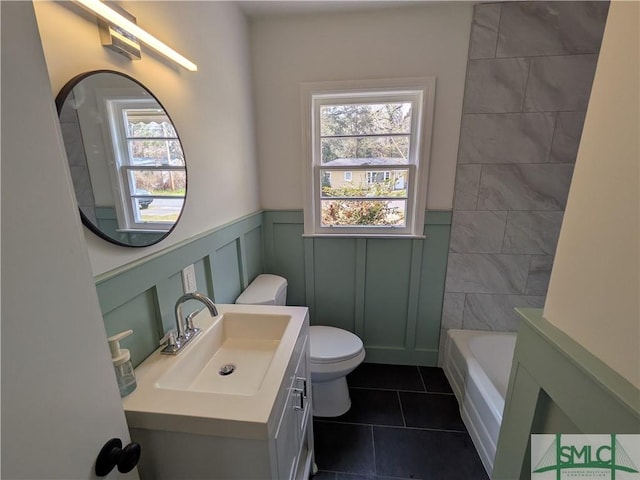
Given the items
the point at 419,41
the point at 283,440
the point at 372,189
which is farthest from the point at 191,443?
the point at 419,41

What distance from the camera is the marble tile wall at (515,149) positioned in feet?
5.33

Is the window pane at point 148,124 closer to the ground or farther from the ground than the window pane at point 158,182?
farther from the ground

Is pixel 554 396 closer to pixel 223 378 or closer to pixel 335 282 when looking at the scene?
pixel 223 378

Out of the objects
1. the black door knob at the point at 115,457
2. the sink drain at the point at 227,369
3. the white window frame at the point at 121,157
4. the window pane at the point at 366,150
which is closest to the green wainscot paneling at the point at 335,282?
the window pane at the point at 366,150

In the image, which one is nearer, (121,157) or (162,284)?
(121,157)

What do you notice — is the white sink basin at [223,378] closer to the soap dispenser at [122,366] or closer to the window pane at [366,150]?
the soap dispenser at [122,366]

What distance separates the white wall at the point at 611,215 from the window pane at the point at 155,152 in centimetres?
130

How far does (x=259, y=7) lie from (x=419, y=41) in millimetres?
980

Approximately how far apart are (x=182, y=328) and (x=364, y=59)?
183cm

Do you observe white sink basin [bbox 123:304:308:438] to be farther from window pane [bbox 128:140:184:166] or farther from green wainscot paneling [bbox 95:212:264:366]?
window pane [bbox 128:140:184:166]

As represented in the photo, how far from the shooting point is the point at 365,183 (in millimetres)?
2031

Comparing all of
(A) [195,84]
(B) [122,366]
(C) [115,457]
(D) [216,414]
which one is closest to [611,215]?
(D) [216,414]

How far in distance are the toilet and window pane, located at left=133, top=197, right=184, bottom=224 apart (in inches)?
27.8

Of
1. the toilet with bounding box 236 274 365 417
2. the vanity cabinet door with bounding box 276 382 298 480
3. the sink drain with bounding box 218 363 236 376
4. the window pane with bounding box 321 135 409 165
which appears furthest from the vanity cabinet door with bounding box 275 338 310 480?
the window pane with bounding box 321 135 409 165
